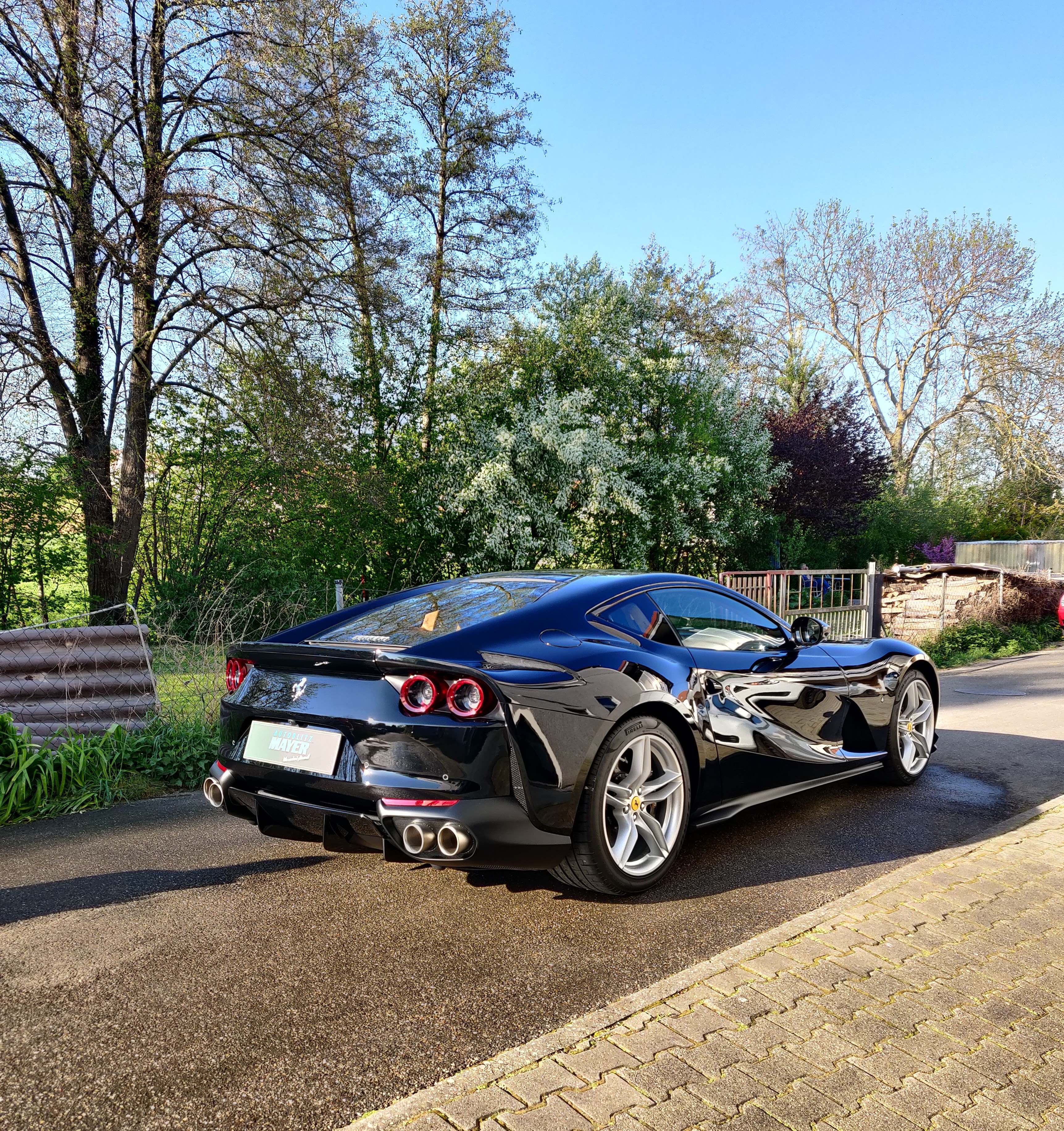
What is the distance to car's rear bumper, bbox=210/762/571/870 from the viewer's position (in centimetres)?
315

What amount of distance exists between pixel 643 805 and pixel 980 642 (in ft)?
45.4

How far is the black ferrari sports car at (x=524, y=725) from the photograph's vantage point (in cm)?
321

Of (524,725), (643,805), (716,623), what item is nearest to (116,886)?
(524,725)

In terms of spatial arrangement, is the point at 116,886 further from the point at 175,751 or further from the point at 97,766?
the point at 175,751

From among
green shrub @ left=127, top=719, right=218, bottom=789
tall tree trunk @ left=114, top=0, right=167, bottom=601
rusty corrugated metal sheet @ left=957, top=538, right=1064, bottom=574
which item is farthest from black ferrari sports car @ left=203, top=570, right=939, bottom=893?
rusty corrugated metal sheet @ left=957, top=538, right=1064, bottom=574

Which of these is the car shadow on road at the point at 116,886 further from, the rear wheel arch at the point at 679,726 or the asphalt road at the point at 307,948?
the rear wheel arch at the point at 679,726

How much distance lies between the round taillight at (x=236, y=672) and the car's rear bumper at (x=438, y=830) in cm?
64

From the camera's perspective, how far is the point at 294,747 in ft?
11.4

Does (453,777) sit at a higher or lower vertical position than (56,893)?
higher

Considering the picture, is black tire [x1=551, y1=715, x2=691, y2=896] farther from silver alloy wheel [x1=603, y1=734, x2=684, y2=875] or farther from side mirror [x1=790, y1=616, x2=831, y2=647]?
side mirror [x1=790, y1=616, x2=831, y2=647]

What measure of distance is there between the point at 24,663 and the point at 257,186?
9804 mm

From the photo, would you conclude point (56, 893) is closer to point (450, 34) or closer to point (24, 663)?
point (24, 663)

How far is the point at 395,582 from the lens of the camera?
15.5 metres

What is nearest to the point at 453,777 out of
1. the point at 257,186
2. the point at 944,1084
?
the point at 944,1084
